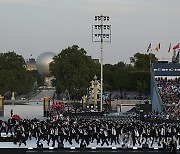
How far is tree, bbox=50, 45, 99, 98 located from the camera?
2896 inches

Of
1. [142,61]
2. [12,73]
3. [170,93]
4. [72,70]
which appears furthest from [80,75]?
[170,93]

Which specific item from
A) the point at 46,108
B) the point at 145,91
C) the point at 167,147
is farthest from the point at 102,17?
the point at 145,91

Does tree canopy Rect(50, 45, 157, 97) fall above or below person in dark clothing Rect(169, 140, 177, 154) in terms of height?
above

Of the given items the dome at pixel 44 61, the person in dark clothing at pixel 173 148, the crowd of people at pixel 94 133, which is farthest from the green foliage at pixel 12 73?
the person in dark clothing at pixel 173 148

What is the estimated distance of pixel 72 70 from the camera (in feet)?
244

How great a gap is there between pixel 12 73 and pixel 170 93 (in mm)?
30844

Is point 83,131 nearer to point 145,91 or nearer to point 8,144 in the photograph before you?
point 8,144

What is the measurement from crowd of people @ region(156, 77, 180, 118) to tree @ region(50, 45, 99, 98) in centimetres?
1704

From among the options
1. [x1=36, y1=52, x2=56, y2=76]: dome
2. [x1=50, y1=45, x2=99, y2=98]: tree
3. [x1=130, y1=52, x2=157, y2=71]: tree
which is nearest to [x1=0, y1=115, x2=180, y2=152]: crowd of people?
[x1=50, y1=45, x2=99, y2=98]: tree

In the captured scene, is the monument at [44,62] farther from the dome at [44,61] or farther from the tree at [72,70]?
the tree at [72,70]

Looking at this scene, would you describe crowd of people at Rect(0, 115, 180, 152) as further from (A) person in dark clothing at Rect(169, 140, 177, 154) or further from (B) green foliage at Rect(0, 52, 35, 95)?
(B) green foliage at Rect(0, 52, 35, 95)

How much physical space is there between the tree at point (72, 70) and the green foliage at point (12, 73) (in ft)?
18.6

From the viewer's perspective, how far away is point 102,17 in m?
45.7

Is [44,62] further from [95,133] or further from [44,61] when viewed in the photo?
[95,133]
